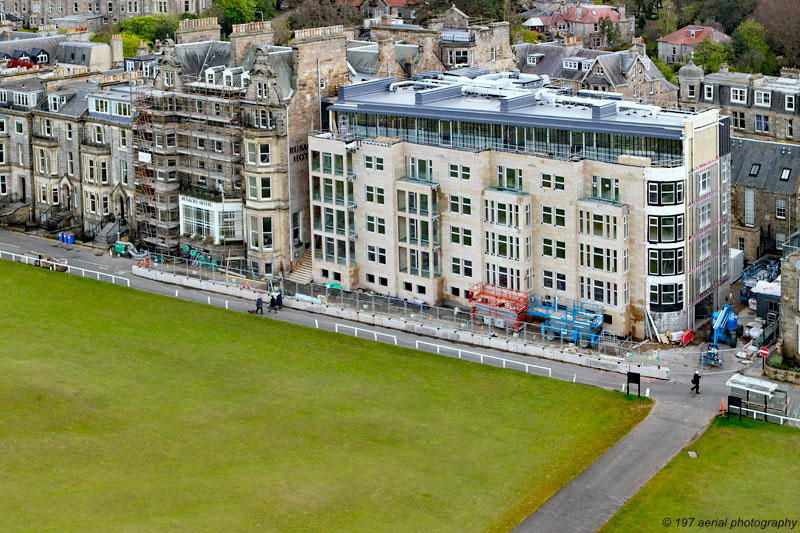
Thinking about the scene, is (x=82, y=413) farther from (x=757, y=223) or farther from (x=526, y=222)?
(x=757, y=223)

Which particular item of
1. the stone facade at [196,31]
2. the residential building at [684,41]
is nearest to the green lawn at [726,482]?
the stone facade at [196,31]

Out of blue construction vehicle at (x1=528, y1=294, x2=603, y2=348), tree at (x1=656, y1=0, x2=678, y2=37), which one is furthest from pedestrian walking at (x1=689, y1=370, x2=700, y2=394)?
tree at (x1=656, y1=0, x2=678, y2=37)

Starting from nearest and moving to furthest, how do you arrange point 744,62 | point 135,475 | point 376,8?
A: point 135,475 < point 744,62 < point 376,8

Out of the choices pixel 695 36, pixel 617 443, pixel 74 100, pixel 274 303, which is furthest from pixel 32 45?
pixel 617 443

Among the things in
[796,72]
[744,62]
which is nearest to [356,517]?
[796,72]

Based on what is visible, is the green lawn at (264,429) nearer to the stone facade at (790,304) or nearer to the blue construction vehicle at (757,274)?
the stone facade at (790,304)
